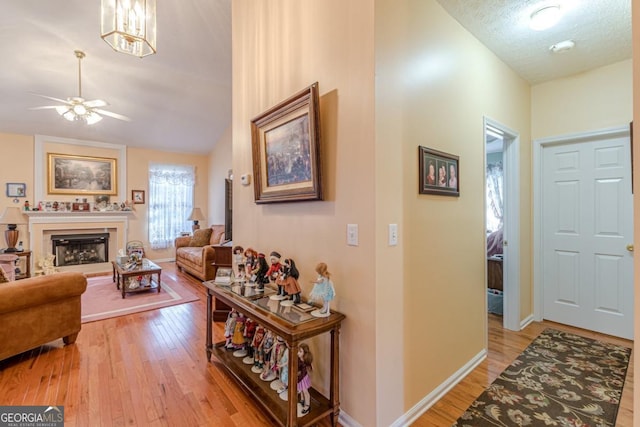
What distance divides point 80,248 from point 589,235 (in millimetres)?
8007

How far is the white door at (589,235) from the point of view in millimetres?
2766

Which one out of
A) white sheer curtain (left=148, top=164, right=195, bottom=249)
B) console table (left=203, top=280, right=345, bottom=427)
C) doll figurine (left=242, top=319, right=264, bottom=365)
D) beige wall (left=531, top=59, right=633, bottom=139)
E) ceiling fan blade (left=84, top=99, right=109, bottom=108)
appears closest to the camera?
console table (left=203, top=280, right=345, bottom=427)

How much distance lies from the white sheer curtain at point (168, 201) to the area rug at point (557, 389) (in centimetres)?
664

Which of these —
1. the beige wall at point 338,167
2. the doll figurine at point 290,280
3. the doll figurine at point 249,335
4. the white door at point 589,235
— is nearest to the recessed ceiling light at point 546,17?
the beige wall at point 338,167

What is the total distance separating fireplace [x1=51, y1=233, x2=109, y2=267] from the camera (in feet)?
17.9

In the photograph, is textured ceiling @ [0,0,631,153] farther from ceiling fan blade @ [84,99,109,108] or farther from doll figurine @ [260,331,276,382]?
doll figurine @ [260,331,276,382]

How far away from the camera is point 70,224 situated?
5461mm

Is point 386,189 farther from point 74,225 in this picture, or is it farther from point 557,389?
point 74,225

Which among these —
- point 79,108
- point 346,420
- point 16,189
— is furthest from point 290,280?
point 16,189

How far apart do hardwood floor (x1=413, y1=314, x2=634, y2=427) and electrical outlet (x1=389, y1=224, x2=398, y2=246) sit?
3.59 ft

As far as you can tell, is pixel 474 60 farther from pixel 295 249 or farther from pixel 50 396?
pixel 50 396

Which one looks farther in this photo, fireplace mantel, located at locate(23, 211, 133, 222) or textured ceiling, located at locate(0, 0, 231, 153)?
fireplace mantel, located at locate(23, 211, 133, 222)

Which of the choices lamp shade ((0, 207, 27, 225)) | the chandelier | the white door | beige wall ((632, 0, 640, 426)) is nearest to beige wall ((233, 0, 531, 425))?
the chandelier

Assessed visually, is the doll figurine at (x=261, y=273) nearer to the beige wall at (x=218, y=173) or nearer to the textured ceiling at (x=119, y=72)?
the textured ceiling at (x=119, y=72)
